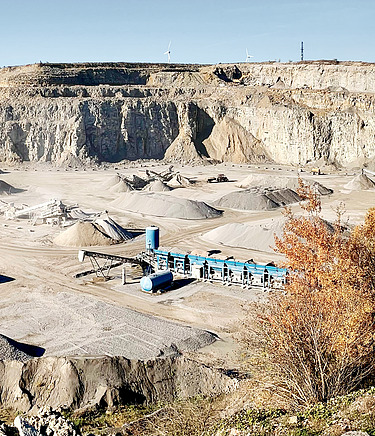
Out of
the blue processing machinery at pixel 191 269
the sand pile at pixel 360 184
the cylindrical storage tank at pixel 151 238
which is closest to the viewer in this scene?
the blue processing machinery at pixel 191 269

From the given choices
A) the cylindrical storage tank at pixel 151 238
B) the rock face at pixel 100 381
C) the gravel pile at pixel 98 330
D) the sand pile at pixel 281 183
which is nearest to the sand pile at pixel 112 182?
the sand pile at pixel 281 183

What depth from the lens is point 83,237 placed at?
34219mm

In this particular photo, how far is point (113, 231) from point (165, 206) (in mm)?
8810

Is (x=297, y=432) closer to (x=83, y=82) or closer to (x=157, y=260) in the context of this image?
(x=157, y=260)

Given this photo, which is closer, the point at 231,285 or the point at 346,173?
the point at 231,285

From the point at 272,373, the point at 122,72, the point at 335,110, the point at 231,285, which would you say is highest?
the point at 122,72

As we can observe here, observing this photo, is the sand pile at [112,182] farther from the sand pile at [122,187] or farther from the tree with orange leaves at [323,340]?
the tree with orange leaves at [323,340]

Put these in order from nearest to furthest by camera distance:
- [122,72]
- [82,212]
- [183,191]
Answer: [82,212], [183,191], [122,72]

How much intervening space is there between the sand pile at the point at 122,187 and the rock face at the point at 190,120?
1860 cm

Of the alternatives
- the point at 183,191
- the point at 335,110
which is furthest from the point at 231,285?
the point at 335,110

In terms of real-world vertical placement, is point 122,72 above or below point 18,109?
above

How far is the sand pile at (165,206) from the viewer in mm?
41938

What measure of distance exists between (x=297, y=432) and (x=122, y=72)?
9120 centimetres

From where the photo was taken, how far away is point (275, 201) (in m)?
46.2
